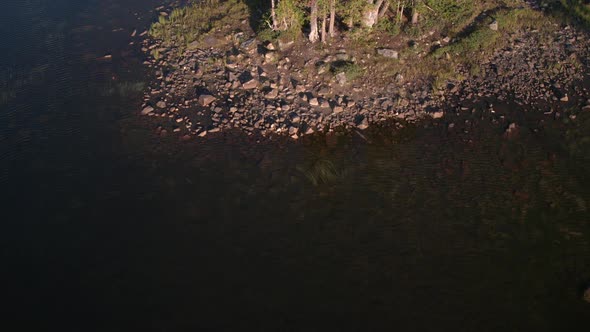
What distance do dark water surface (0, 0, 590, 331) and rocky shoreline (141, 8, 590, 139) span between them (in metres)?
1.06

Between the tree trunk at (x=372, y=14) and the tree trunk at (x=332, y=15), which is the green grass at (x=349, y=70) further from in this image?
the tree trunk at (x=372, y=14)

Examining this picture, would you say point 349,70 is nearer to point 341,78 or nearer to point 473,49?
point 341,78

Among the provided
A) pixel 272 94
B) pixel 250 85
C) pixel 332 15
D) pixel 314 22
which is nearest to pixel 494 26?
pixel 332 15

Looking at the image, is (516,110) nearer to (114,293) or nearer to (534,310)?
(534,310)

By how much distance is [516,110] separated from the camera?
22.8 meters

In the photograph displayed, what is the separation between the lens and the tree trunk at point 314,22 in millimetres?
24562

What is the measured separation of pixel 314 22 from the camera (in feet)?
83.3

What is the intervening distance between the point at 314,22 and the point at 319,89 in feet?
14.2

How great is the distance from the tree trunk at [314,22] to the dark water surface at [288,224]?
722 cm

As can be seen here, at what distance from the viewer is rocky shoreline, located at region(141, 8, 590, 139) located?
22.6 meters

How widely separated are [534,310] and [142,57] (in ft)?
77.0

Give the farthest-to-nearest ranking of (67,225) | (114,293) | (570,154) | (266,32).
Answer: (266,32), (570,154), (67,225), (114,293)

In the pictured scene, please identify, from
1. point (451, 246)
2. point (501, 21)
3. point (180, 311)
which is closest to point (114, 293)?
point (180, 311)

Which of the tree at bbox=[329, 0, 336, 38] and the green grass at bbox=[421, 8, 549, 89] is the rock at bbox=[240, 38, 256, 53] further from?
the green grass at bbox=[421, 8, 549, 89]
